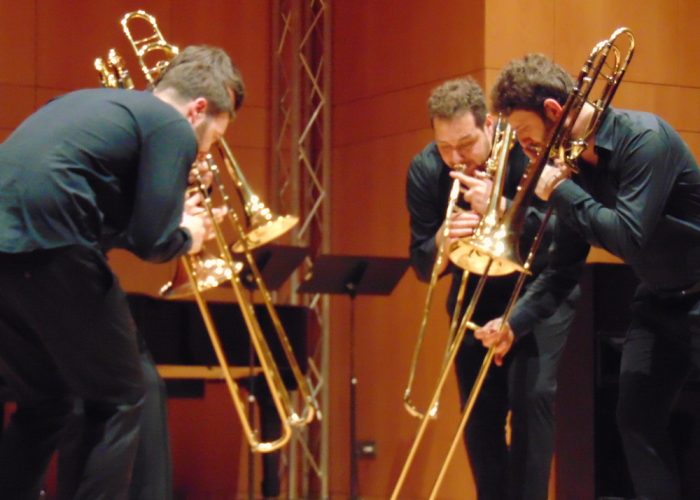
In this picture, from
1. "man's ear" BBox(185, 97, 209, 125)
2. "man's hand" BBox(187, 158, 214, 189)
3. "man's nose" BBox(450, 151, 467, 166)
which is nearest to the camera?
"man's ear" BBox(185, 97, 209, 125)

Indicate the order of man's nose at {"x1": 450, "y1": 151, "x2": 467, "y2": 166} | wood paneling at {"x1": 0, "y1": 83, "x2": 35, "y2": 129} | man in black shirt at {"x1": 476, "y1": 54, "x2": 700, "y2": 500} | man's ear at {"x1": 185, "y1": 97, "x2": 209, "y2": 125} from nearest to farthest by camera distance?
man's ear at {"x1": 185, "y1": 97, "x2": 209, "y2": 125} < man in black shirt at {"x1": 476, "y1": 54, "x2": 700, "y2": 500} < man's nose at {"x1": 450, "y1": 151, "x2": 467, "y2": 166} < wood paneling at {"x1": 0, "y1": 83, "x2": 35, "y2": 129}

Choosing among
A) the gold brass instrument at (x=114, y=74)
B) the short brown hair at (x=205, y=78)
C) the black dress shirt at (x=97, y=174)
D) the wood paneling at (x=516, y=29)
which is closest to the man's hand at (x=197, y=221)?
the black dress shirt at (x=97, y=174)

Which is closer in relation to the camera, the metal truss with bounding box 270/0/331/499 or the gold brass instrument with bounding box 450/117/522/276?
the gold brass instrument with bounding box 450/117/522/276

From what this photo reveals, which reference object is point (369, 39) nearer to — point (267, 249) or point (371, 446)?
point (267, 249)

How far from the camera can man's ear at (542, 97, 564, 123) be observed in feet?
11.2

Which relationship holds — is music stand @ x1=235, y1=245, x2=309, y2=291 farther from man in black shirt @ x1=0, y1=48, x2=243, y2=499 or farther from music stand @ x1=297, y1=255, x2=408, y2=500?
man in black shirt @ x1=0, y1=48, x2=243, y2=499

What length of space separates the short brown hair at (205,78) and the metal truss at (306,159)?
280cm

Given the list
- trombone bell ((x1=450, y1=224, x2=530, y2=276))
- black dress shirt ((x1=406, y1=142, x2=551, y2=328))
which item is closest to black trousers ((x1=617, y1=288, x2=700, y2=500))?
trombone bell ((x1=450, y1=224, x2=530, y2=276))

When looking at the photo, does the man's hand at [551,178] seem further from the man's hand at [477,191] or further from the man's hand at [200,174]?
the man's hand at [200,174]

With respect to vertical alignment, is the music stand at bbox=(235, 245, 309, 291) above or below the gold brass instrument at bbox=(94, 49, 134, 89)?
below

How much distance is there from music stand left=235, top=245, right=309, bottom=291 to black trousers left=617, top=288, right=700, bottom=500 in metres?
1.88

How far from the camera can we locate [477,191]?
3801mm

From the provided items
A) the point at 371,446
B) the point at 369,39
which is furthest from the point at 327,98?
the point at 371,446

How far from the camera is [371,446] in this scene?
604 cm
